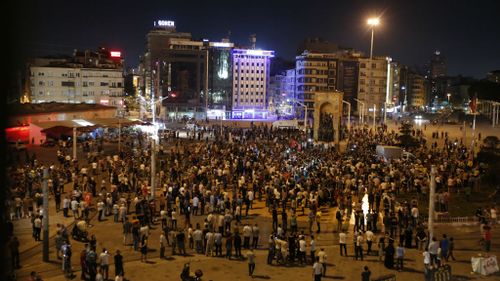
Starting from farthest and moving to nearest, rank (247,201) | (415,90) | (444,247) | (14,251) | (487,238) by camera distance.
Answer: (415,90) < (247,201) < (487,238) < (444,247) < (14,251)

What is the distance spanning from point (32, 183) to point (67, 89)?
6661 cm

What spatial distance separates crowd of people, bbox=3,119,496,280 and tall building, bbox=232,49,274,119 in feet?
271

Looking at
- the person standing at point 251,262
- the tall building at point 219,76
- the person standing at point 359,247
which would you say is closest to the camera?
the person standing at point 251,262

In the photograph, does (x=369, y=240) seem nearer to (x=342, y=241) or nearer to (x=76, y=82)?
(x=342, y=241)

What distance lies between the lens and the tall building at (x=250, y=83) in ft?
387

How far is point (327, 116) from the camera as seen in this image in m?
49.3

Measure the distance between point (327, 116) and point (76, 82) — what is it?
54.3 m

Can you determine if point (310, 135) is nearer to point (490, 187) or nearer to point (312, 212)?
point (490, 187)

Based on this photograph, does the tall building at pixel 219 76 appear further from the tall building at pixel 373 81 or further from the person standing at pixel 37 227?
the person standing at pixel 37 227

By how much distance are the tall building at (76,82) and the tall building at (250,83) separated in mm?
33168

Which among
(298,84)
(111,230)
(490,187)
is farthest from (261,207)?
(298,84)

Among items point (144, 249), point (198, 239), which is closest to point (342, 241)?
point (198, 239)

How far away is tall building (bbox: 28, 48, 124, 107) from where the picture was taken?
271ft

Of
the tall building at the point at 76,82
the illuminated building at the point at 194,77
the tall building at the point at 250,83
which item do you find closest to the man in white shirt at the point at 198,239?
the tall building at the point at 76,82
